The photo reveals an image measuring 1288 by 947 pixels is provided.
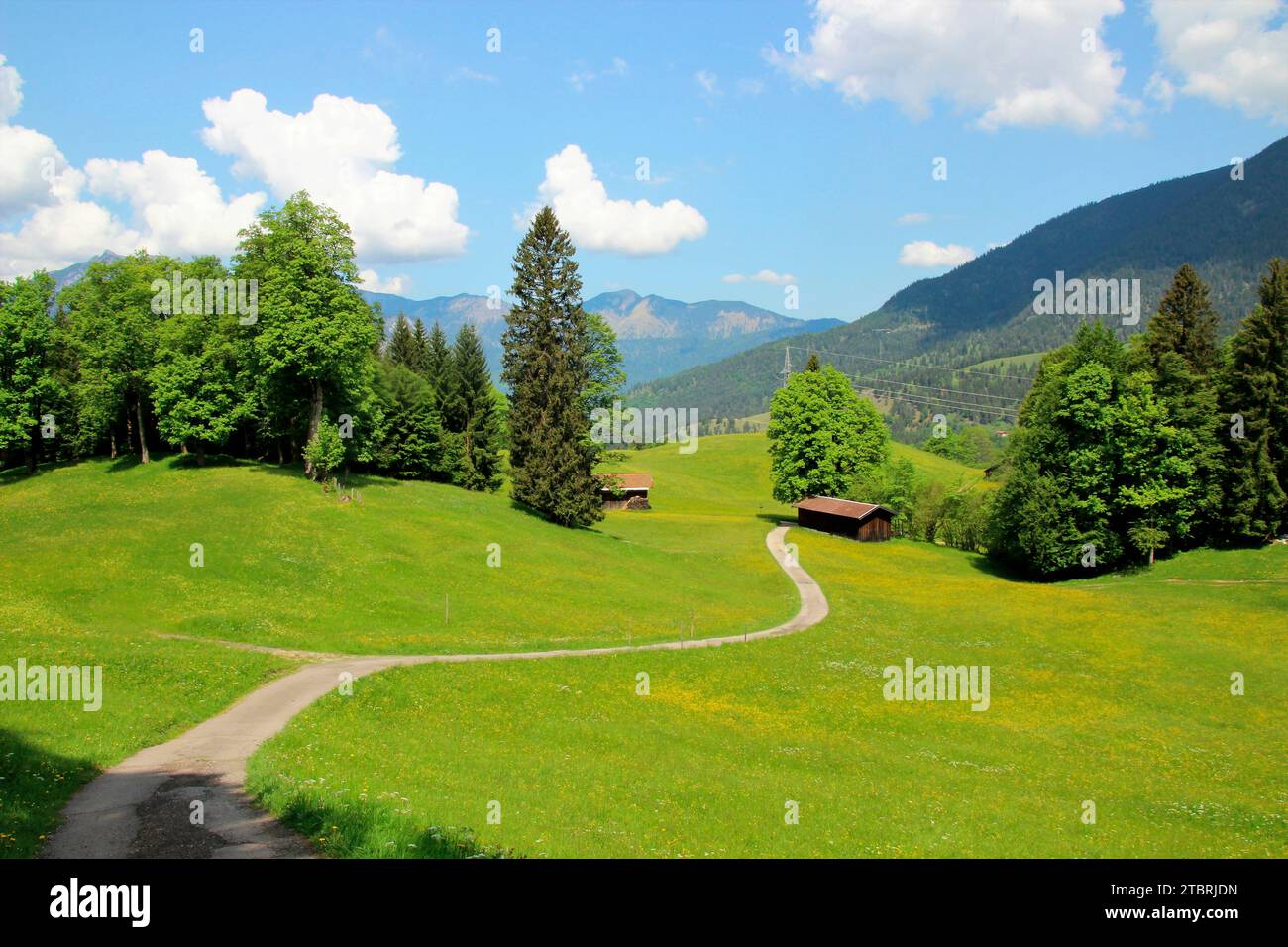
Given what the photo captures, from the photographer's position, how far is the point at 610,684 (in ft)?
107

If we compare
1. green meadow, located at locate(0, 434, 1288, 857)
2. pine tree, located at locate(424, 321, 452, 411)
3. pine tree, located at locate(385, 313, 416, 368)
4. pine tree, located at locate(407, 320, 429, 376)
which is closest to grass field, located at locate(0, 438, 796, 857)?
green meadow, located at locate(0, 434, 1288, 857)

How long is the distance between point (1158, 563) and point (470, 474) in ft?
209

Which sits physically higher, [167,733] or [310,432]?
[310,432]

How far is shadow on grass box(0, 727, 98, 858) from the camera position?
45.6 ft

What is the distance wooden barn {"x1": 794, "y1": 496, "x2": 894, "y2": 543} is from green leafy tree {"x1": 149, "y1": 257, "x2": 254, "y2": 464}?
60789 millimetres

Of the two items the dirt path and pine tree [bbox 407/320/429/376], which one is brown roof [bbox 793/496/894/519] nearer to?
pine tree [bbox 407/320/429/376]

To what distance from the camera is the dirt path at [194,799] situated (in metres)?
13.7

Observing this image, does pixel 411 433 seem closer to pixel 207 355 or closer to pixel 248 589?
pixel 207 355

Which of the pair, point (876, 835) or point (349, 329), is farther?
point (349, 329)
